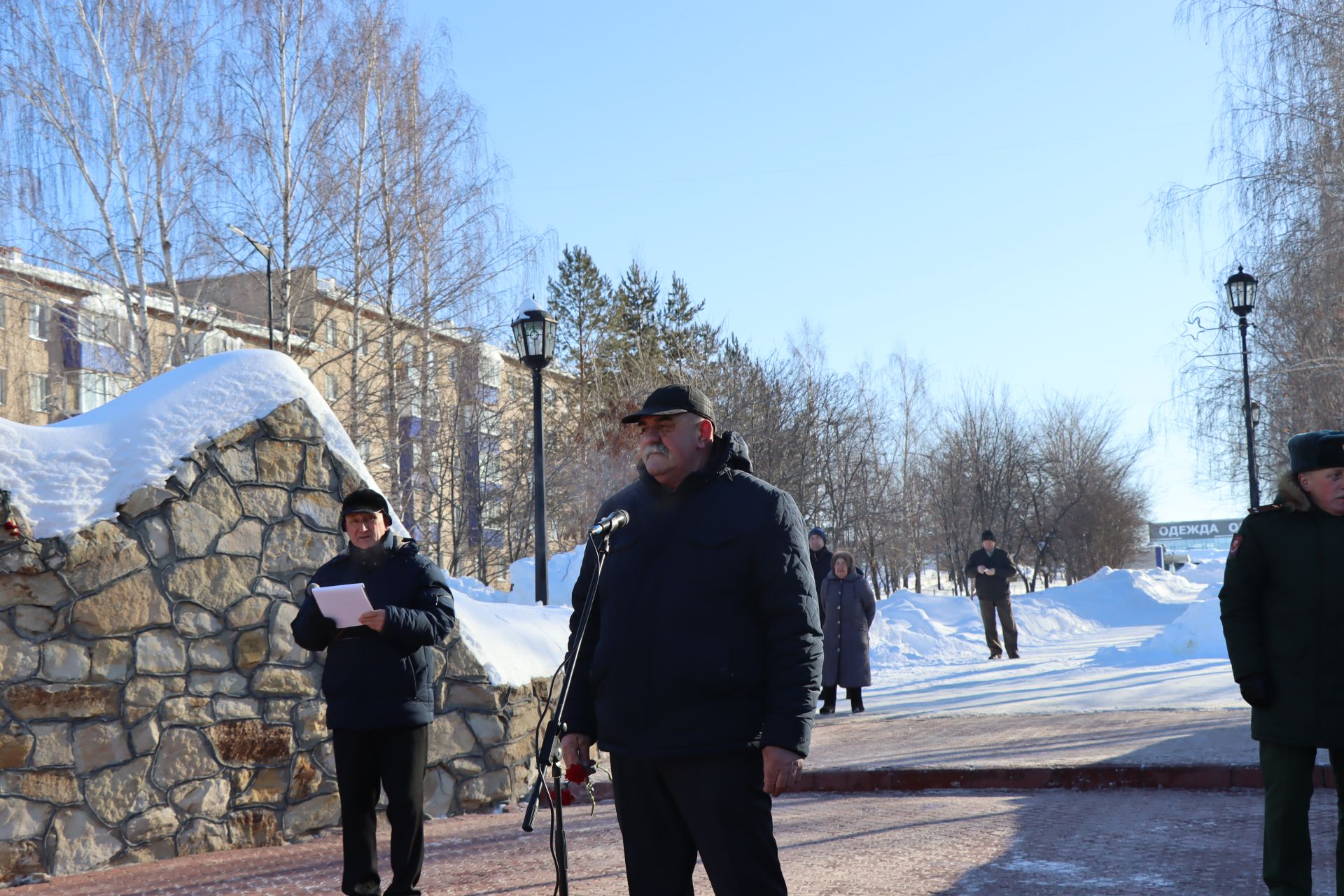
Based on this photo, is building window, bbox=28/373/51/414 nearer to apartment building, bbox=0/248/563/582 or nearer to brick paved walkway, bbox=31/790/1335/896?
apartment building, bbox=0/248/563/582

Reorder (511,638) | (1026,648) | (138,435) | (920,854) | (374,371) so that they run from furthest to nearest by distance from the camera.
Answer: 1. (374,371)
2. (1026,648)
3. (511,638)
4. (138,435)
5. (920,854)

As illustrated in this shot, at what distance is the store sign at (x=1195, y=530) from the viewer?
2813 inches

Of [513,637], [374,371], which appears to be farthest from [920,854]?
[374,371]

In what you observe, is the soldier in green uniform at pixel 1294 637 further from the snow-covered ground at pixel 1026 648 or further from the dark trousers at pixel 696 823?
the snow-covered ground at pixel 1026 648

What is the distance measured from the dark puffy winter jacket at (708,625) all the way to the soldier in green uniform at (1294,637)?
189cm

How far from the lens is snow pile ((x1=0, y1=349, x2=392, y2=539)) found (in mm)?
6641

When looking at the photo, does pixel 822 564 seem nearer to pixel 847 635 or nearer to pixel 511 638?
pixel 847 635

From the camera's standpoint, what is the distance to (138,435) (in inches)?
277

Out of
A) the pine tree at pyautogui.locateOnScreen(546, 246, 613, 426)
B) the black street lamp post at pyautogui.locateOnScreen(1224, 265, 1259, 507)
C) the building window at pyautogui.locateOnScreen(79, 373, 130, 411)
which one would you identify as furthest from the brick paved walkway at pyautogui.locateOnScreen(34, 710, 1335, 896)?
the pine tree at pyautogui.locateOnScreen(546, 246, 613, 426)

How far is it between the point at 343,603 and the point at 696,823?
2209 mm

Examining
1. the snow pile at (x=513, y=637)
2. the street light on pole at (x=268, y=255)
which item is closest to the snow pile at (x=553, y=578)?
the street light on pole at (x=268, y=255)

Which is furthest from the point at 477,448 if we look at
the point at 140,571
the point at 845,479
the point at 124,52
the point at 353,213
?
the point at 140,571

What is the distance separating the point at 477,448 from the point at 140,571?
69.6ft

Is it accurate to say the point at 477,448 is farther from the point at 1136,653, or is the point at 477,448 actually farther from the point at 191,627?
the point at 191,627
